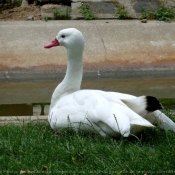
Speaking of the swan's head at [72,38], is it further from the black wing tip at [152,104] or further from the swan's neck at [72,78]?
the black wing tip at [152,104]

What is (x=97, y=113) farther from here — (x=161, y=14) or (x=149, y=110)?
(x=161, y=14)

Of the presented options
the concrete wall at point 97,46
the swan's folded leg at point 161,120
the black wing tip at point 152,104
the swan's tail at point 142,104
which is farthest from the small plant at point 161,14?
the black wing tip at point 152,104

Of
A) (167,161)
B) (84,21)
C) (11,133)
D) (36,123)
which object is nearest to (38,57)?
(84,21)

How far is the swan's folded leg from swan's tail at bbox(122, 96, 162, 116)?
17 cm

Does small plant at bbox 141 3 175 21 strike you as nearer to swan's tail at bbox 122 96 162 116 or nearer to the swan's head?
the swan's head

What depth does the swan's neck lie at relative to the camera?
5965mm

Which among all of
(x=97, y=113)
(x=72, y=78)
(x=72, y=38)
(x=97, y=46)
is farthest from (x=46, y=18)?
(x=97, y=113)

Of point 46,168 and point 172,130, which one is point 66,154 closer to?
point 46,168

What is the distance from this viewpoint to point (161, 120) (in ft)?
17.7

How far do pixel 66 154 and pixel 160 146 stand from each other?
79 centimetres

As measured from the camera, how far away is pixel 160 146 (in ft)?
15.8

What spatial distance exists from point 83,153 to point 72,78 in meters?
1.60

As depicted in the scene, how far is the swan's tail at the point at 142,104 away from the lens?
202 inches

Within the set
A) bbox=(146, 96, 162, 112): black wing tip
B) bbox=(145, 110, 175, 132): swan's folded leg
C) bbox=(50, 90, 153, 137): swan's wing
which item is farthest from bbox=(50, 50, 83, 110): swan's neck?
bbox=(146, 96, 162, 112): black wing tip
